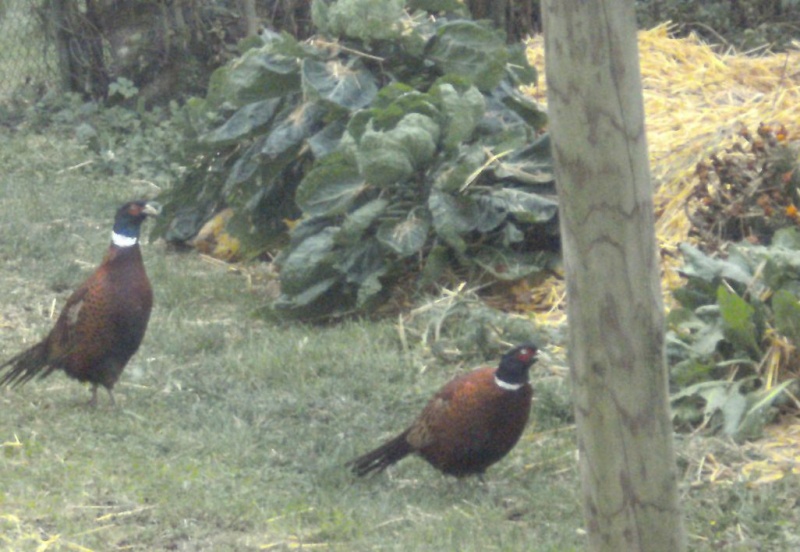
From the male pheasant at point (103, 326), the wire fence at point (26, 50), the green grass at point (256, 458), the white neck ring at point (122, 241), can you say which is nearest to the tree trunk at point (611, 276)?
the green grass at point (256, 458)

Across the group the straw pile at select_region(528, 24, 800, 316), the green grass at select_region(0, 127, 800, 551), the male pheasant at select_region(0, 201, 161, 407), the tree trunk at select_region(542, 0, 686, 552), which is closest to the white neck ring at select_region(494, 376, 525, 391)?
the green grass at select_region(0, 127, 800, 551)

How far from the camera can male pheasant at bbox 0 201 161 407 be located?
558cm

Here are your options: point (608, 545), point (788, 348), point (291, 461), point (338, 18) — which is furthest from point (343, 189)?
point (608, 545)

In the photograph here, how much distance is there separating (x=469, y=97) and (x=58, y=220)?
3327 millimetres

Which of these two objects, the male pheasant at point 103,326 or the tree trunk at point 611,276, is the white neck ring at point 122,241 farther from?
the tree trunk at point 611,276

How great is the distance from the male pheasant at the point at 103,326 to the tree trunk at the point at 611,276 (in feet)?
10.8

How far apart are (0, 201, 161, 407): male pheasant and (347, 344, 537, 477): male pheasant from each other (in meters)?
1.38

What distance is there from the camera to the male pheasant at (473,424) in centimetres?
462

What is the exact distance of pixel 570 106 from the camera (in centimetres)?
249

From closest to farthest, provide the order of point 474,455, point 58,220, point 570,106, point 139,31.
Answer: point 570,106 → point 474,455 → point 58,220 → point 139,31

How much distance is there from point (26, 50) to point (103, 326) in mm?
6527

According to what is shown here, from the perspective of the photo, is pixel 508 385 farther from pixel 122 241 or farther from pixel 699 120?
pixel 699 120

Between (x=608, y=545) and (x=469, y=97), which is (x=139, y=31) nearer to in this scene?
(x=469, y=97)

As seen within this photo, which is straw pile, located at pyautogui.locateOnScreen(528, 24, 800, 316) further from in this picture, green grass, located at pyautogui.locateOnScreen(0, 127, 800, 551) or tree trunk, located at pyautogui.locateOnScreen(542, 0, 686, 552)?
tree trunk, located at pyautogui.locateOnScreen(542, 0, 686, 552)
